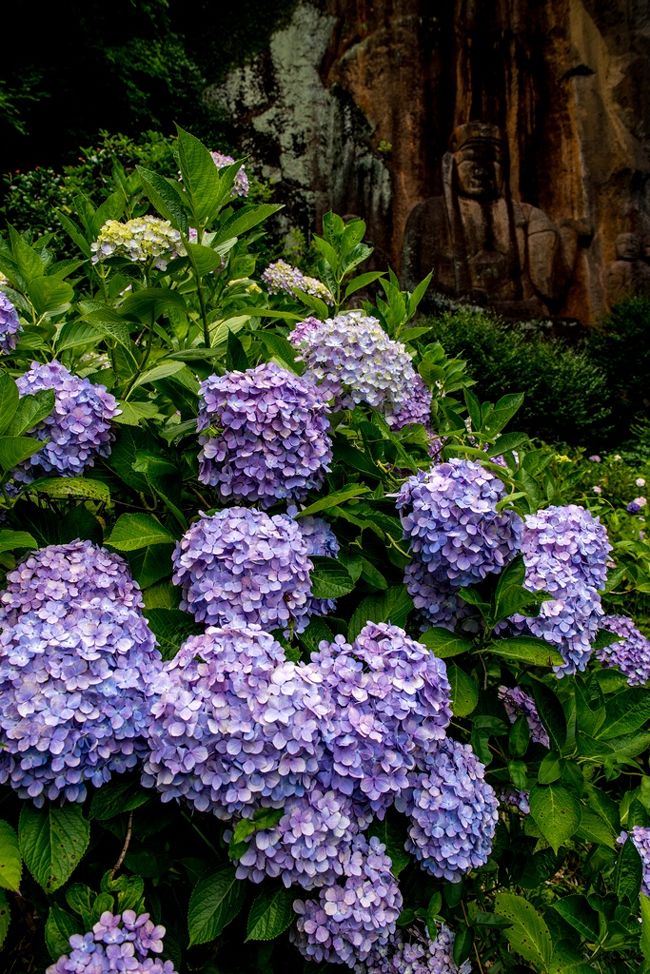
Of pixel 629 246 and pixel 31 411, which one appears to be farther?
pixel 629 246

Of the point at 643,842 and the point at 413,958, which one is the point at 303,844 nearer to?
the point at 413,958

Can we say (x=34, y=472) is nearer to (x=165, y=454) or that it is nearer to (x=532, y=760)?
(x=165, y=454)

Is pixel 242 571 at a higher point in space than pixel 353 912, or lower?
higher

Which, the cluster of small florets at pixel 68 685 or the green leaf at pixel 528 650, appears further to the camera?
the green leaf at pixel 528 650

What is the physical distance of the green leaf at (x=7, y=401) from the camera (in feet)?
3.45

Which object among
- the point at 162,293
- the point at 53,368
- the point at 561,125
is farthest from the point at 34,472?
the point at 561,125

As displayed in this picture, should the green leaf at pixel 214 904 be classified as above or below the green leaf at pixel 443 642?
below

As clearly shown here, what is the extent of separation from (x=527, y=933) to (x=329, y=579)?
1.94 ft

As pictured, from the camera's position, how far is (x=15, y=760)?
851 millimetres

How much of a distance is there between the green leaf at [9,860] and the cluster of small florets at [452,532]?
0.66 m

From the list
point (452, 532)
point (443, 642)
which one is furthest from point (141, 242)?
point (443, 642)

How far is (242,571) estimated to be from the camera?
1013 millimetres

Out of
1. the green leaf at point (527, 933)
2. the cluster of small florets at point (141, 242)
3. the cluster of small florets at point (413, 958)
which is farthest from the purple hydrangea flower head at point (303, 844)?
the cluster of small florets at point (141, 242)

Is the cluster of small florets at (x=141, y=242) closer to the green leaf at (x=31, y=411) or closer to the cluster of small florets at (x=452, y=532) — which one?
the green leaf at (x=31, y=411)
